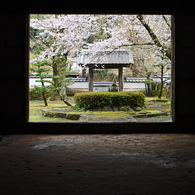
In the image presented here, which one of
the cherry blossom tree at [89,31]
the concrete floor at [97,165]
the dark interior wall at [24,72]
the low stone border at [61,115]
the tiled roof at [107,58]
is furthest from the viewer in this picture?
the tiled roof at [107,58]

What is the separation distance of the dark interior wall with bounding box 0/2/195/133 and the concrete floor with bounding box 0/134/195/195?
0.40 metres

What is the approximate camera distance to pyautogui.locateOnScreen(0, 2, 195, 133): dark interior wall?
4145mm

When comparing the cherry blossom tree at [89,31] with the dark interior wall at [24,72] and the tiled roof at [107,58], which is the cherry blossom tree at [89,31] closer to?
the tiled roof at [107,58]

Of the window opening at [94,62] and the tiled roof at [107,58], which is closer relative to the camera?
the window opening at [94,62]

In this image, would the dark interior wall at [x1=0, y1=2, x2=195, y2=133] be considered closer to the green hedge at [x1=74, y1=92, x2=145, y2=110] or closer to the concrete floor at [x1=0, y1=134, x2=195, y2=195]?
the concrete floor at [x1=0, y1=134, x2=195, y2=195]

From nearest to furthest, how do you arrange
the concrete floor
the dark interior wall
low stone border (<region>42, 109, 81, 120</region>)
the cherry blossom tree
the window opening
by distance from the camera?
the concrete floor < the dark interior wall < low stone border (<region>42, 109, 81, 120</region>) < the window opening < the cherry blossom tree

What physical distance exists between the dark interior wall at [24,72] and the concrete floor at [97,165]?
404 millimetres

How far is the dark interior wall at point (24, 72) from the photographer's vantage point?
163 inches

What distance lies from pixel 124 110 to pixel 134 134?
185 inches

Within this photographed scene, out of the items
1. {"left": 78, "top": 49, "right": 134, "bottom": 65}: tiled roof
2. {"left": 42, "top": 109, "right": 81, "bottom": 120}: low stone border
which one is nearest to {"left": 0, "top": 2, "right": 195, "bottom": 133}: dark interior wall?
{"left": 42, "top": 109, "right": 81, "bottom": 120}: low stone border

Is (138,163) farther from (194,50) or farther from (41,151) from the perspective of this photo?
(194,50)

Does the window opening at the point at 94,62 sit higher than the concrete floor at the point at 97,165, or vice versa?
the window opening at the point at 94,62

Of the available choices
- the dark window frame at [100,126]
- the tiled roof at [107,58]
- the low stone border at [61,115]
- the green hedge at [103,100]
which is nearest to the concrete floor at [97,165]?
the dark window frame at [100,126]

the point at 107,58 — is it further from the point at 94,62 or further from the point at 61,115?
the point at 61,115
